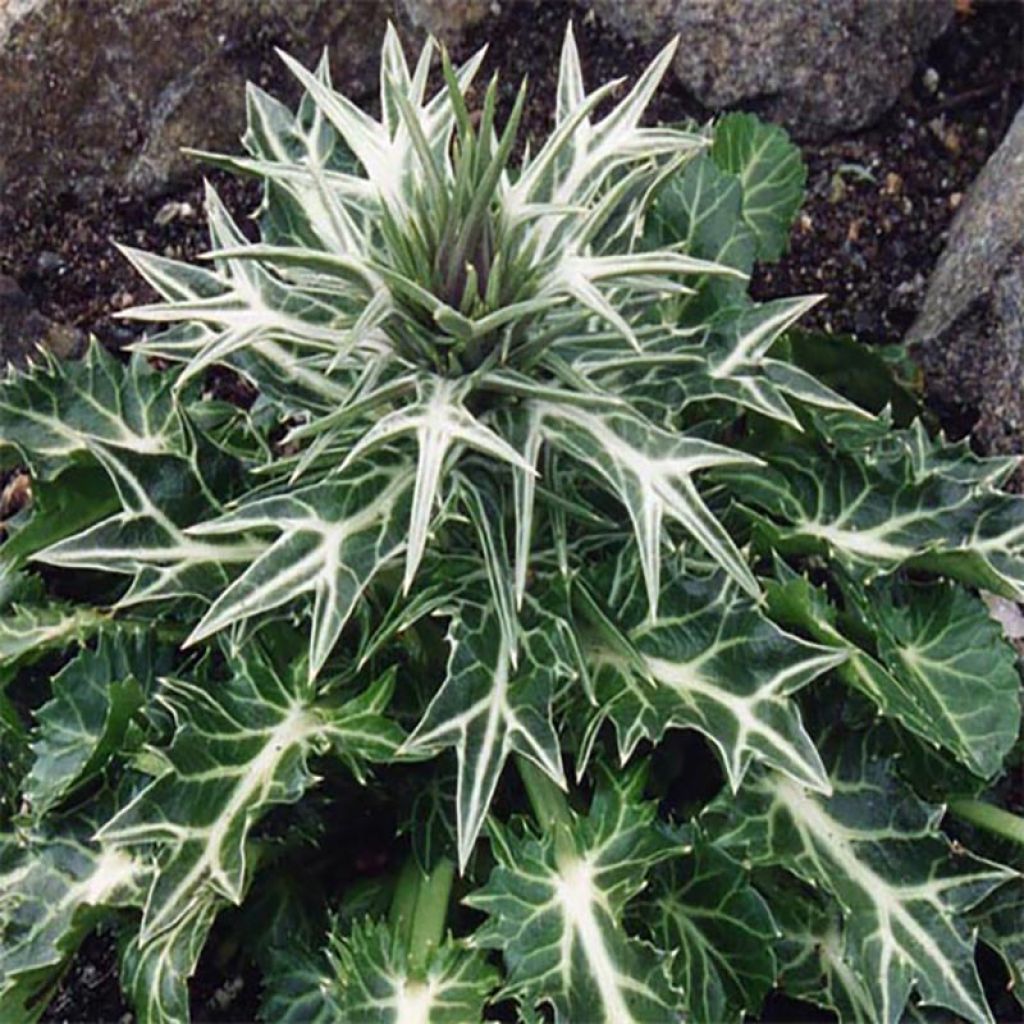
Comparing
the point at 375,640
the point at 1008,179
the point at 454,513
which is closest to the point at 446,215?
the point at 454,513

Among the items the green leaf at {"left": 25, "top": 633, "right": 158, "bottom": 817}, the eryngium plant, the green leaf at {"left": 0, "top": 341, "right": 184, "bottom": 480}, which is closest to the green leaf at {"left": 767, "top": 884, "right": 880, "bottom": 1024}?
the eryngium plant

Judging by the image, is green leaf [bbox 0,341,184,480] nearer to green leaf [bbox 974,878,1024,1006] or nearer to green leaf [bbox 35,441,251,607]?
green leaf [bbox 35,441,251,607]

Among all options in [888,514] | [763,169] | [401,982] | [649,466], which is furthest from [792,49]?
[401,982]

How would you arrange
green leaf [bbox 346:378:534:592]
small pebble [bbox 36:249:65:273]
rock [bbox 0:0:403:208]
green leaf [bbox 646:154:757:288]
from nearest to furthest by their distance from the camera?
1. green leaf [bbox 346:378:534:592]
2. green leaf [bbox 646:154:757:288]
3. rock [bbox 0:0:403:208]
4. small pebble [bbox 36:249:65:273]

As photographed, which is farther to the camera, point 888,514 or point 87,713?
point 888,514

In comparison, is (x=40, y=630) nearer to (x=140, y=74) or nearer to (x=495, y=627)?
(x=495, y=627)

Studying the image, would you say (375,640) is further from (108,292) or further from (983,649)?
(108,292)
